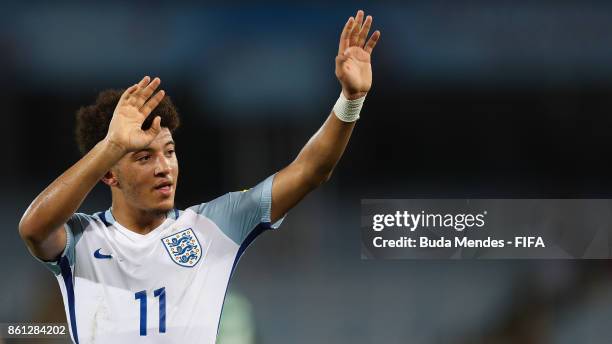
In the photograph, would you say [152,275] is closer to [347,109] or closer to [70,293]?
[70,293]

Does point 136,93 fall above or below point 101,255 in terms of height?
above

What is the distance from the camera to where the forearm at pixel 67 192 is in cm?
226

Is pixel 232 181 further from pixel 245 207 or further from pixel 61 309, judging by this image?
pixel 245 207

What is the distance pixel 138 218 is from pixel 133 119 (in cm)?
45

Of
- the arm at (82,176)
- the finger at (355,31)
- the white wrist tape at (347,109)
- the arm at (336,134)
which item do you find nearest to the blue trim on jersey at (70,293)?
the arm at (82,176)

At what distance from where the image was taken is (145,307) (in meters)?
2.56

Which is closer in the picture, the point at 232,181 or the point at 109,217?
the point at 109,217

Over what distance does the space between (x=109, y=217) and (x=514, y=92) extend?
8.85 feet

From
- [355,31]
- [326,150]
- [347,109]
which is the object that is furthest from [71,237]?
[355,31]

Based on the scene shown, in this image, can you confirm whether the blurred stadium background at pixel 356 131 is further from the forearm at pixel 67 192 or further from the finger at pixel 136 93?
the forearm at pixel 67 192

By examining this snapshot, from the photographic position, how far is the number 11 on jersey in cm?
255

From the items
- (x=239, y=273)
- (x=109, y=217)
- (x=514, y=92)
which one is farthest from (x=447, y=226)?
(x=109, y=217)

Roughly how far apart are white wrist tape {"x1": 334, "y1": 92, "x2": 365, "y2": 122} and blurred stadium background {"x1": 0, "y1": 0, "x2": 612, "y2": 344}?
2101mm

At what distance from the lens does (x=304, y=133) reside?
4.63 m
